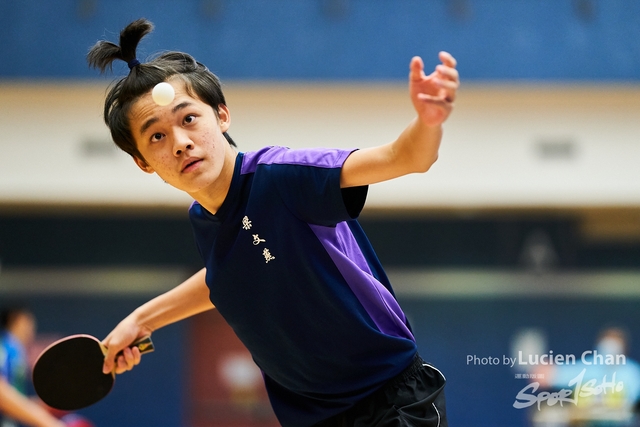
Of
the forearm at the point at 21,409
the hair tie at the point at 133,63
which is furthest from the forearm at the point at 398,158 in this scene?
the forearm at the point at 21,409

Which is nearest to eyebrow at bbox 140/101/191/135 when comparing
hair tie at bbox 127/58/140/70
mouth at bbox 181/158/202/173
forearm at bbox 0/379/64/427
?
mouth at bbox 181/158/202/173

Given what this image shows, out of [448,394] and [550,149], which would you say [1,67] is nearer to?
[550,149]

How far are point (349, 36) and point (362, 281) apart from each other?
879cm

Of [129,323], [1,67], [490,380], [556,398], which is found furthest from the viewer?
[490,380]

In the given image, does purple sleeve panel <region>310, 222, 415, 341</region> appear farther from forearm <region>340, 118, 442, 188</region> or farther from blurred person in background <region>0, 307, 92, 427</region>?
blurred person in background <region>0, 307, 92, 427</region>

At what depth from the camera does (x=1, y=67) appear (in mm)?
10703

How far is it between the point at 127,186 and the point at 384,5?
4.61m

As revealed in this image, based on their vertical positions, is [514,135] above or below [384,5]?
below

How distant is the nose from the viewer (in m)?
2.54

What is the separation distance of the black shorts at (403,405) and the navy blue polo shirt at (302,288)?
4 centimetres

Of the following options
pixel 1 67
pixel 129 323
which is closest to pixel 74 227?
pixel 1 67

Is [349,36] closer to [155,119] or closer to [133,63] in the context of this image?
[133,63]

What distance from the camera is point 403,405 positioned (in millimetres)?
2562

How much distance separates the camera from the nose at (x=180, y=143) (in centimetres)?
254
